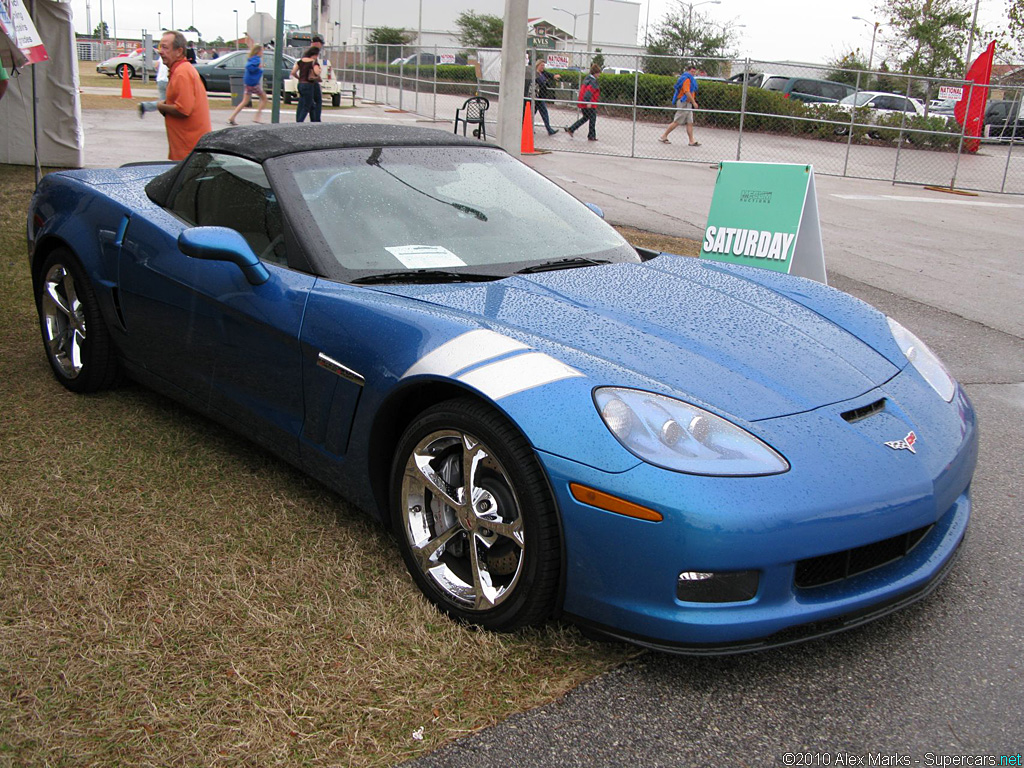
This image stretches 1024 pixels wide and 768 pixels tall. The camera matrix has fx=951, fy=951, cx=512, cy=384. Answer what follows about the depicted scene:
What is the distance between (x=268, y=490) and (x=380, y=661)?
4.05 ft

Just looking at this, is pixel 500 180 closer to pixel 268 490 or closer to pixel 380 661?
pixel 268 490

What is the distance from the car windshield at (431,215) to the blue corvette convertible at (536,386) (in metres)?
0.01

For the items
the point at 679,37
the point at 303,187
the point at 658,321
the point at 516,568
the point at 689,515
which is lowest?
the point at 516,568

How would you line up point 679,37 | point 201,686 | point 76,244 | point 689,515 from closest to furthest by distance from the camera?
point 689,515 → point 201,686 → point 76,244 → point 679,37

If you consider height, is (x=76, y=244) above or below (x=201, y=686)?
above

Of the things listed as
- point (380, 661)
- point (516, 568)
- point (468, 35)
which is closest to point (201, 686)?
point (380, 661)

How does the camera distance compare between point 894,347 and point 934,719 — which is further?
point 894,347

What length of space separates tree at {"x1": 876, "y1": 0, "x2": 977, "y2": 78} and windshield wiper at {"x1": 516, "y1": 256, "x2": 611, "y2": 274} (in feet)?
128

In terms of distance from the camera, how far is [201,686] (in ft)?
7.90

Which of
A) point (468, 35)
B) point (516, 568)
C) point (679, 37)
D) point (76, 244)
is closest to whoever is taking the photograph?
point (516, 568)

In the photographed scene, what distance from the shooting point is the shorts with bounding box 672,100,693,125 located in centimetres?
1839

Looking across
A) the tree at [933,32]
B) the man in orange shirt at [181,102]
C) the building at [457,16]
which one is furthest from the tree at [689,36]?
the man in orange shirt at [181,102]

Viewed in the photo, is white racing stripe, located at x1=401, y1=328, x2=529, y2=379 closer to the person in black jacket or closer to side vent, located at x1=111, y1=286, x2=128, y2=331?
side vent, located at x1=111, y1=286, x2=128, y2=331

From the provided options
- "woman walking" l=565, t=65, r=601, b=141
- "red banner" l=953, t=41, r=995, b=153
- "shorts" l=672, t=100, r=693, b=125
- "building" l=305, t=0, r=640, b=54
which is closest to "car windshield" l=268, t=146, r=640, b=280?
"shorts" l=672, t=100, r=693, b=125
